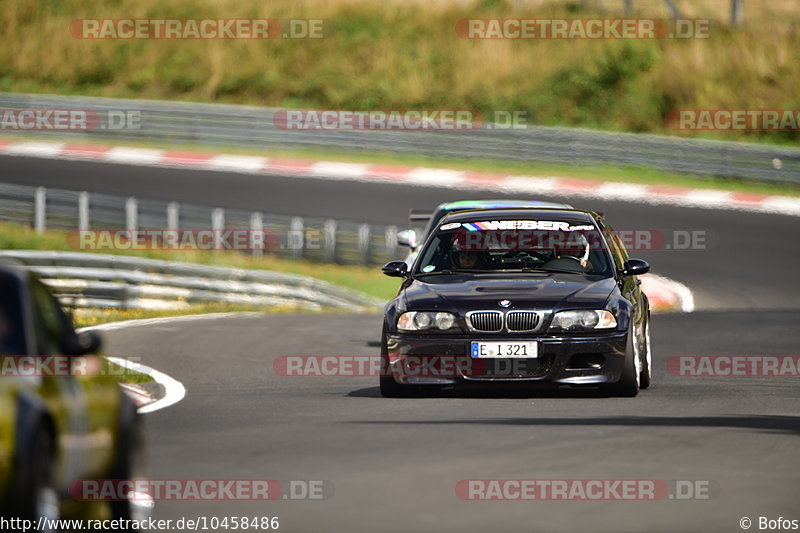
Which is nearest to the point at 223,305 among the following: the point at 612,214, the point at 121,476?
the point at 612,214

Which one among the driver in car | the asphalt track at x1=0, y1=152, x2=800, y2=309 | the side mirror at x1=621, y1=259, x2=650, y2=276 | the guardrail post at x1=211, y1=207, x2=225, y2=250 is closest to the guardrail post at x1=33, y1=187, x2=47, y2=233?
the guardrail post at x1=211, y1=207, x2=225, y2=250

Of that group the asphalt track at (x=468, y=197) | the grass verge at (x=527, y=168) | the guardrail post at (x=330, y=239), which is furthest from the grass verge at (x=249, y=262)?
the grass verge at (x=527, y=168)

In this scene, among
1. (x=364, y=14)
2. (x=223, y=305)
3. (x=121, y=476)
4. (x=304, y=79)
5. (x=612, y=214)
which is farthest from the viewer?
(x=364, y=14)

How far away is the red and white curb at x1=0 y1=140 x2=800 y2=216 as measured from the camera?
32.8 meters

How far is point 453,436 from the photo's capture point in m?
9.68

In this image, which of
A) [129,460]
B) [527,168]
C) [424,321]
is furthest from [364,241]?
[129,460]

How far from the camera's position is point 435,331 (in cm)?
1173

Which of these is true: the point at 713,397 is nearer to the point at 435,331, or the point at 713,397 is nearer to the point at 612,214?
the point at 435,331

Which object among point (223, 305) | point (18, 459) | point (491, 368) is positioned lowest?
point (223, 305)

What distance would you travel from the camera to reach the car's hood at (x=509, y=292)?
38.6 ft

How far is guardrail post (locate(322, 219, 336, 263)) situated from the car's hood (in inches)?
696

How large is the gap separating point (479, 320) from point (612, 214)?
20286 millimetres

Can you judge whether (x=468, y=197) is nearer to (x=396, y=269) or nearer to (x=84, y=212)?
(x=84, y=212)

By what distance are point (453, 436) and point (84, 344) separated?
11.3 feet
